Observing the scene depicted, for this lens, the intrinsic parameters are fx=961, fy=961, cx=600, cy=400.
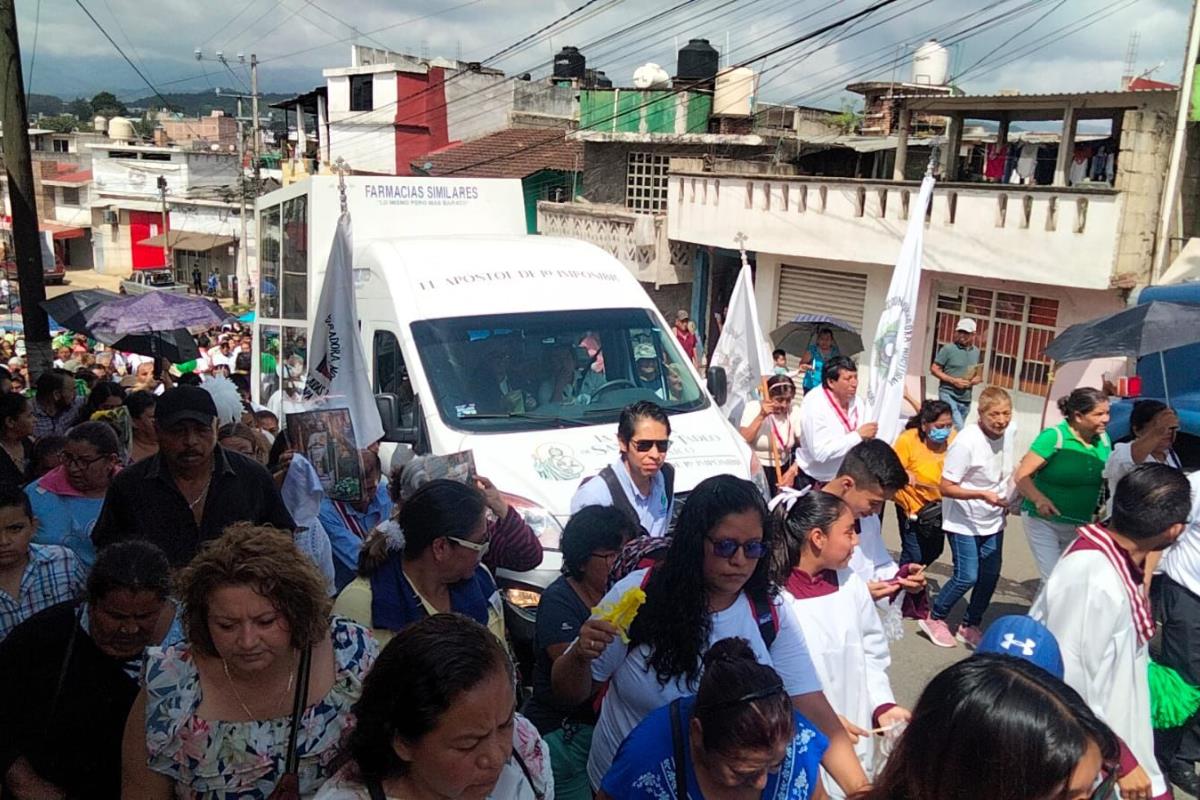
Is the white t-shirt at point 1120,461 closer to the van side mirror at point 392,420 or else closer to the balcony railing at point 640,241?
the van side mirror at point 392,420

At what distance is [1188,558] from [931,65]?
66.7 feet

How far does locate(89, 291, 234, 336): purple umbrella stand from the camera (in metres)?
9.83

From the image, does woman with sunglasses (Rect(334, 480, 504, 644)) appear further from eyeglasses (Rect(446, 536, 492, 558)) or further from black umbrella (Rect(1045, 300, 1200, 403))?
black umbrella (Rect(1045, 300, 1200, 403))

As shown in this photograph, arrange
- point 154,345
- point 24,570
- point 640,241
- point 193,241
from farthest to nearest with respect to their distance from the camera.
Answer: point 193,241
point 640,241
point 154,345
point 24,570

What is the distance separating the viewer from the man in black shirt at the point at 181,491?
394cm

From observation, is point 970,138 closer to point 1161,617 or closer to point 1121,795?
point 1161,617

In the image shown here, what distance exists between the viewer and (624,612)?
2893 mm

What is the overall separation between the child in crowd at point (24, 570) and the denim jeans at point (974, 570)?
5.36 m

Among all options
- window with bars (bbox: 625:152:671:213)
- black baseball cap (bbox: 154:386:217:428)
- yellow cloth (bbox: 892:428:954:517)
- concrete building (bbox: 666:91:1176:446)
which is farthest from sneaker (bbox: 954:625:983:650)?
window with bars (bbox: 625:152:671:213)

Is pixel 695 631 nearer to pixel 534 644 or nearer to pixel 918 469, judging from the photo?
pixel 534 644

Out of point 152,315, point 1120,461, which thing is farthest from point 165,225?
point 1120,461

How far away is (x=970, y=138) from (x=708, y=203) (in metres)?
7.22

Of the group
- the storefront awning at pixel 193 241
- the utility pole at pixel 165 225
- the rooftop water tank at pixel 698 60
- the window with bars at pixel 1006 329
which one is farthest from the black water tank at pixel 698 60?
the utility pole at pixel 165 225

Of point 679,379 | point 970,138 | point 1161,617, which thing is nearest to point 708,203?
point 970,138
